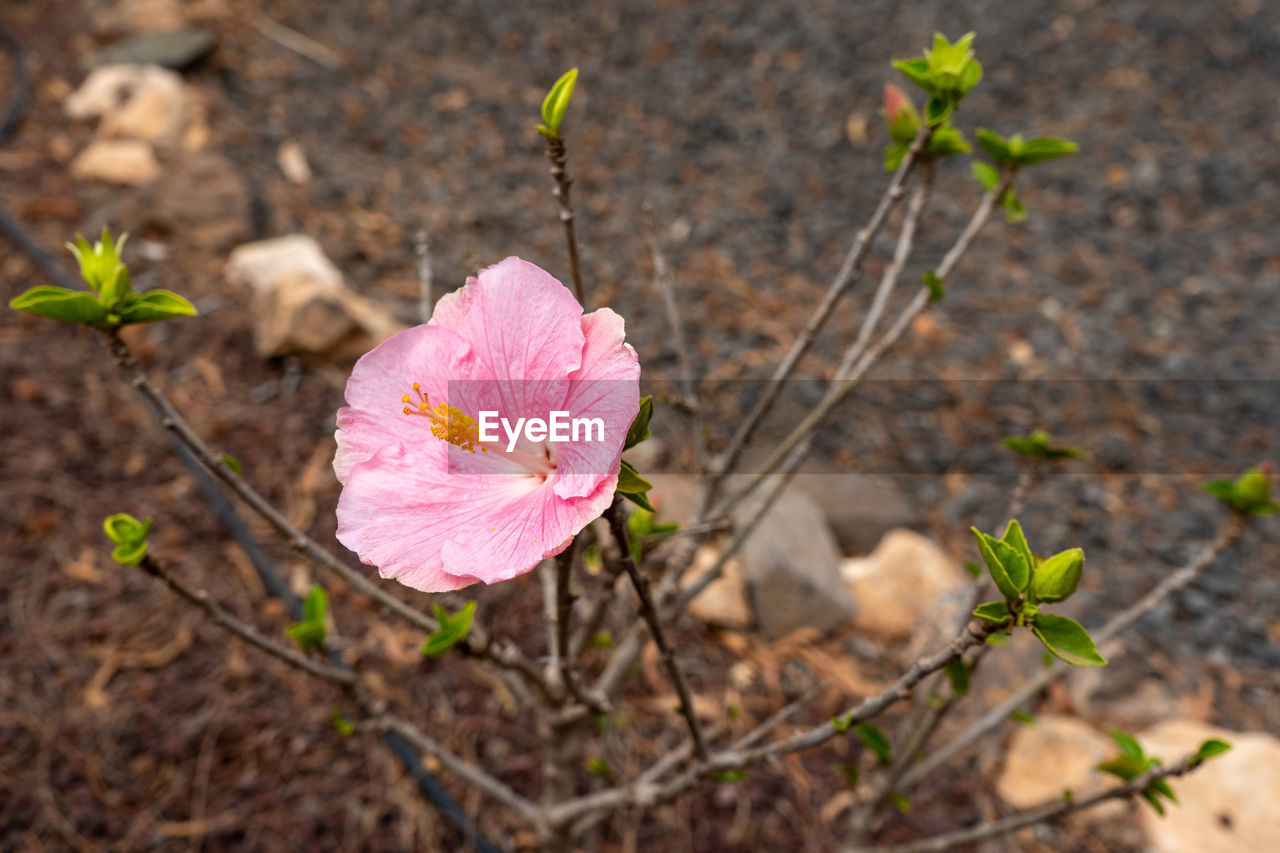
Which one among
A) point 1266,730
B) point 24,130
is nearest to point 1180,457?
point 1266,730

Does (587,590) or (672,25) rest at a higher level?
(672,25)

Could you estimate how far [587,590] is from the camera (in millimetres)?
2484

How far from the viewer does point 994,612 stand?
2.75 feet

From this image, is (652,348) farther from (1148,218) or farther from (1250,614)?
(1148,218)

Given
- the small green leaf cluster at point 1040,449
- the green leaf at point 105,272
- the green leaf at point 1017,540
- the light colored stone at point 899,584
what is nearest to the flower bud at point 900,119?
the small green leaf cluster at point 1040,449

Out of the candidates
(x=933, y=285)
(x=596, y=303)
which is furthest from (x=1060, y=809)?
(x=596, y=303)

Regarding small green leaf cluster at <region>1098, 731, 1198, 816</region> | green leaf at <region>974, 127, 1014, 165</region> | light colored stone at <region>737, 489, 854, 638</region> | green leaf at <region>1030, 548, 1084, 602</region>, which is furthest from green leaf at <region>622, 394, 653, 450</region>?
light colored stone at <region>737, 489, 854, 638</region>

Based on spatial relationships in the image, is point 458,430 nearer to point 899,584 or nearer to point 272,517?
point 272,517

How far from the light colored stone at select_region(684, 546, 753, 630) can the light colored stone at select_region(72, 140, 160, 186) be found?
299 cm

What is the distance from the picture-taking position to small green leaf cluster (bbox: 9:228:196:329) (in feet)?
3.06

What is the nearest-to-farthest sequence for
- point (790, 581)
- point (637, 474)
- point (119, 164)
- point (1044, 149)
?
point (637, 474), point (1044, 149), point (790, 581), point (119, 164)

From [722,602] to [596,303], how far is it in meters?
1.43

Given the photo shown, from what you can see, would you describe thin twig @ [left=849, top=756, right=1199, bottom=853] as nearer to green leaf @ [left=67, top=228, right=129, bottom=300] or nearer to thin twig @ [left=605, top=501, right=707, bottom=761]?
thin twig @ [left=605, top=501, right=707, bottom=761]

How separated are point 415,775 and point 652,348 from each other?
1805 millimetres
